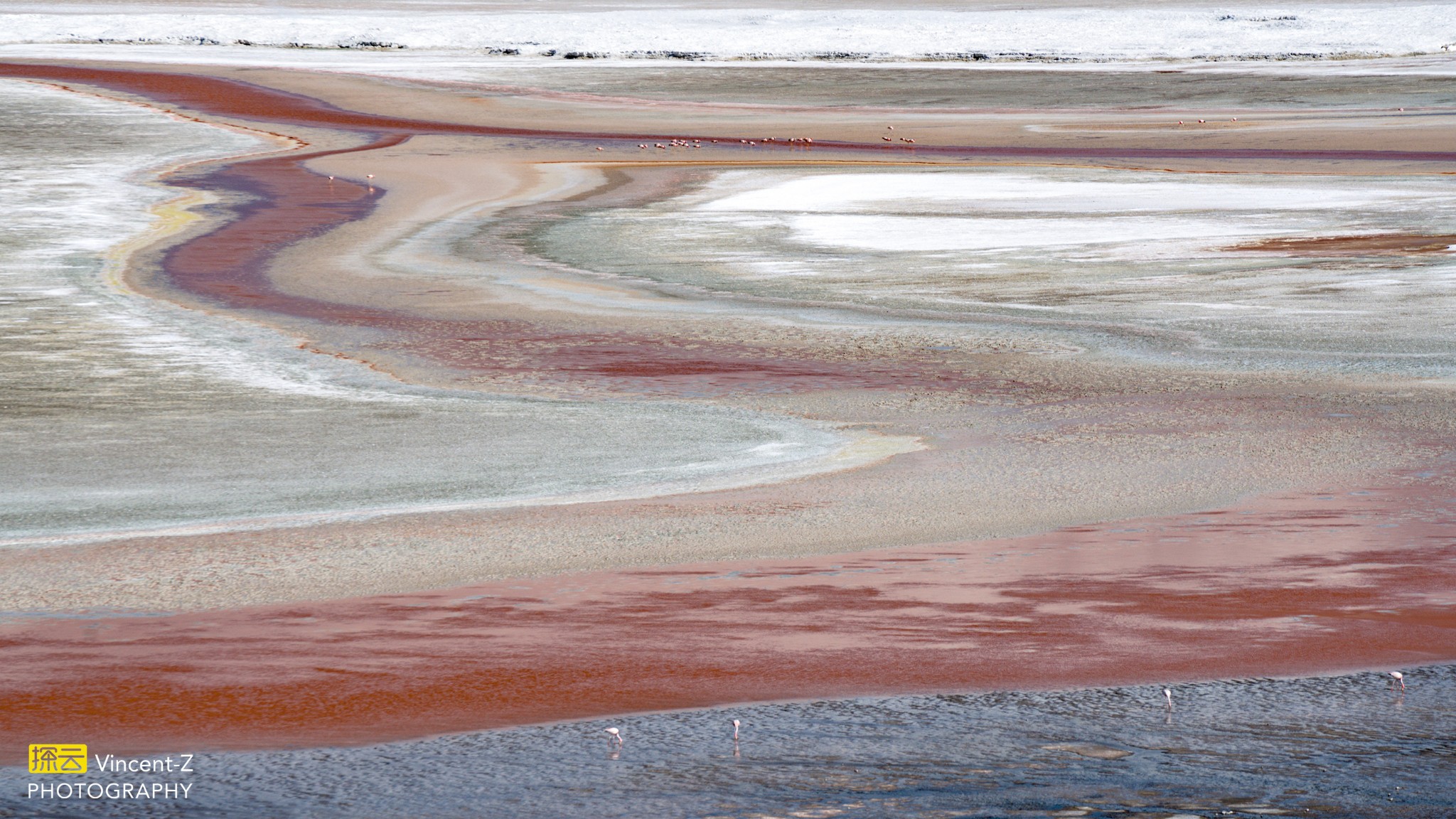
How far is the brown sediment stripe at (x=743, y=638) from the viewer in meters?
4.47

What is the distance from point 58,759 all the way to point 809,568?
2.46 m

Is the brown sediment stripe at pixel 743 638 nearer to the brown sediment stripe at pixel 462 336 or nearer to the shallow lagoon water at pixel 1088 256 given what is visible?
the brown sediment stripe at pixel 462 336

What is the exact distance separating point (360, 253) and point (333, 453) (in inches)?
277

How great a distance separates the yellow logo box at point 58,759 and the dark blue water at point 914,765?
0.04 m

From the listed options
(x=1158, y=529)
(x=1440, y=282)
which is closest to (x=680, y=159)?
(x=1440, y=282)

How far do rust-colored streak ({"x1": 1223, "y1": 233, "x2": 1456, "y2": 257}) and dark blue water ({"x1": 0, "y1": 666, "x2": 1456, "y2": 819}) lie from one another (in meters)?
9.33

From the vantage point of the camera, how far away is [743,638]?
16.5 ft

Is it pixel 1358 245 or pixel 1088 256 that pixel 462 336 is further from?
pixel 1358 245

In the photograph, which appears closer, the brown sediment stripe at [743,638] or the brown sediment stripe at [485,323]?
the brown sediment stripe at [743,638]

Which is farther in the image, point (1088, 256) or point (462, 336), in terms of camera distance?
point (1088, 256)

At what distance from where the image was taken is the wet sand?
4.65 m

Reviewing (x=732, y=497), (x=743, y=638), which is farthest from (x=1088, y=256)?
→ (x=743, y=638)

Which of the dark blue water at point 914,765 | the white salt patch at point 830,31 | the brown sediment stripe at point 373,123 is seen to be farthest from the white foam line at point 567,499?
the white salt patch at point 830,31

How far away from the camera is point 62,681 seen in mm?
4660
